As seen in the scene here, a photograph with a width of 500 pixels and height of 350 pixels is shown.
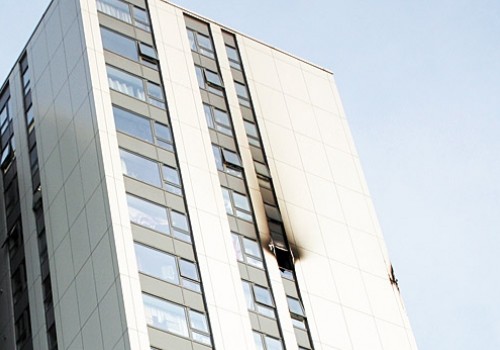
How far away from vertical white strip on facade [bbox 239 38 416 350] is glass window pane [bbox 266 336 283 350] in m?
2.02

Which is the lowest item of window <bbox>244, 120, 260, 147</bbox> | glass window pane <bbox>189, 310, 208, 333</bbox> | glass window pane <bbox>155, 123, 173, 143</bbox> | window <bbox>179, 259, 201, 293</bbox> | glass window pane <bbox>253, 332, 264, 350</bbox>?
glass window pane <bbox>253, 332, 264, 350</bbox>

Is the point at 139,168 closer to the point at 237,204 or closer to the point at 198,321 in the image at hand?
the point at 237,204

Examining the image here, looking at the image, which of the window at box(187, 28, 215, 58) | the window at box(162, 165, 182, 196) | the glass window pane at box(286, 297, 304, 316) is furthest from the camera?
the window at box(187, 28, 215, 58)

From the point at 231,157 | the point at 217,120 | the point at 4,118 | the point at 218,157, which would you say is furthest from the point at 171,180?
the point at 4,118

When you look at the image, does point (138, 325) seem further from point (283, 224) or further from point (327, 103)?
point (327, 103)

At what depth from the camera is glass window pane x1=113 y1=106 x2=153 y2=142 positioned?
61438mm

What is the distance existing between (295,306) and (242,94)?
13.5 metres

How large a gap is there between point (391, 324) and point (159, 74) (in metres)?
15.9

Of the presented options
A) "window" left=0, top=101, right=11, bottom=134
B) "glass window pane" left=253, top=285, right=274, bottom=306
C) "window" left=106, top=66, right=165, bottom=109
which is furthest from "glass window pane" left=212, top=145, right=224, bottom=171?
"window" left=0, top=101, right=11, bottom=134

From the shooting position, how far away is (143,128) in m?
62.1

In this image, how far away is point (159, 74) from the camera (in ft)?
214

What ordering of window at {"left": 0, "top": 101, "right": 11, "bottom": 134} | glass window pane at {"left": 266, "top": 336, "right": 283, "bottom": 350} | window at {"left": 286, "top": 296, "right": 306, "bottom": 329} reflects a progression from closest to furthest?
glass window pane at {"left": 266, "top": 336, "right": 283, "bottom": 350}, window at {"left": 286, "top": 296, "right": 306, "bottom": 329}, window at {"left": 0, "top": 101, "right": 11, "bottom": 134}

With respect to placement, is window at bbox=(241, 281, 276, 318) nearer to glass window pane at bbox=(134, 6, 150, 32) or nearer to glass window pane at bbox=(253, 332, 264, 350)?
glass window pane at bbox=(253, 332, 264, 350)

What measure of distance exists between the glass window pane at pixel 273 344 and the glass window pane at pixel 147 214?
6.25 m
